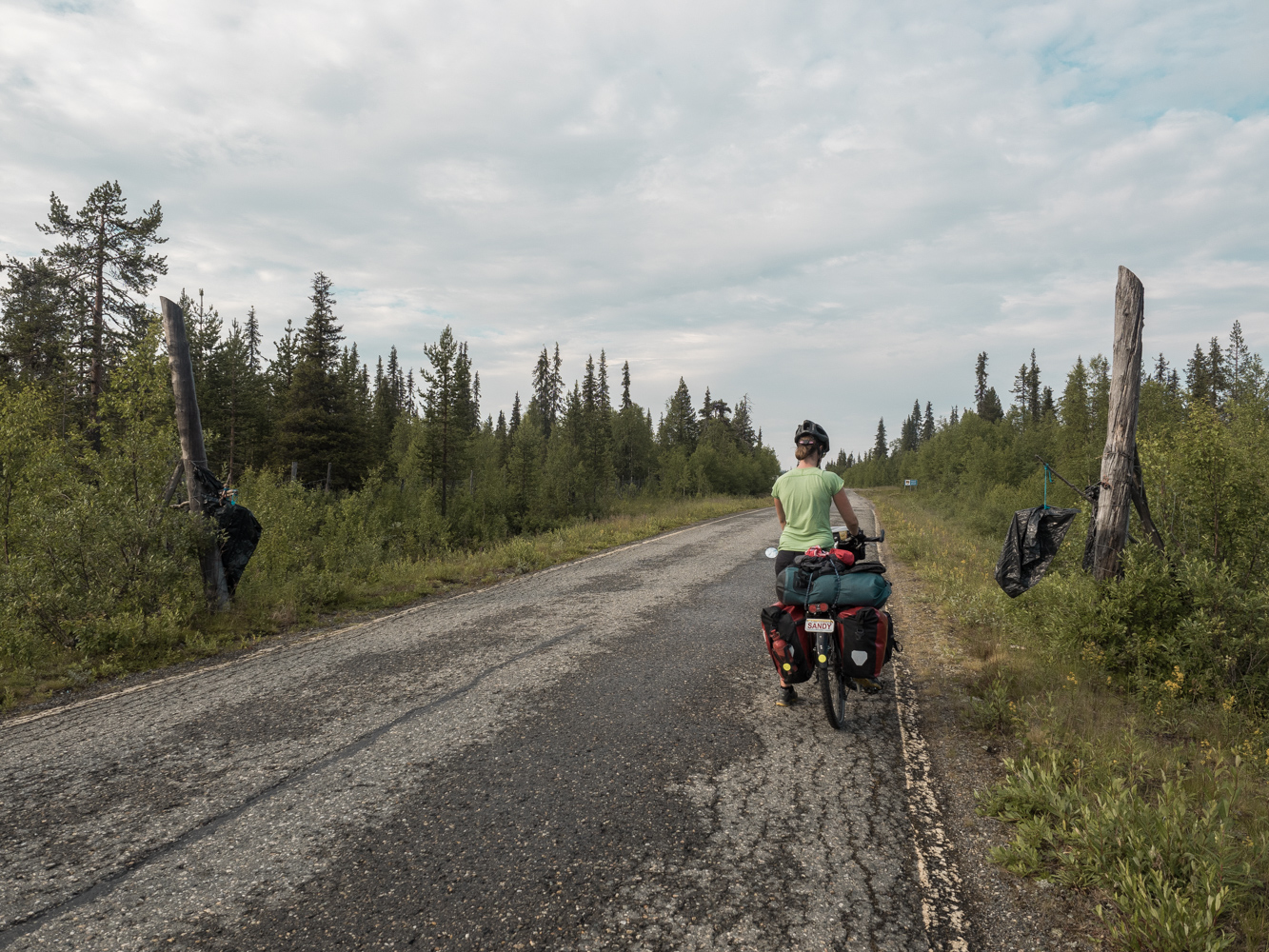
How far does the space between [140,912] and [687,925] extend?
2205mm

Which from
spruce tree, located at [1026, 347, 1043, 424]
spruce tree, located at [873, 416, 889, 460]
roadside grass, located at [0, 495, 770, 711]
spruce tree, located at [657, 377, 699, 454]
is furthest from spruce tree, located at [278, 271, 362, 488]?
spruce tree, located at [873, 416, 889, 460]

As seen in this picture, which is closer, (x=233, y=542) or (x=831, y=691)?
(x=831, y=691)

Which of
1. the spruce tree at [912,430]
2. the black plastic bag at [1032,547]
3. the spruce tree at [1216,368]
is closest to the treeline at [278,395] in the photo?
the black plastic bag at [1032,547]

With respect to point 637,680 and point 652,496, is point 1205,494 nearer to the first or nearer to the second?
point 637,680

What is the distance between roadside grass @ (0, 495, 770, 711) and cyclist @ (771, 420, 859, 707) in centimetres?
584

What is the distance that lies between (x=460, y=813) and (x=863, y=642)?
2.81 m

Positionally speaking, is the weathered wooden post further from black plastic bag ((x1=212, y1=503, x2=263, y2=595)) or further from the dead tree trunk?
the dead tree trunk

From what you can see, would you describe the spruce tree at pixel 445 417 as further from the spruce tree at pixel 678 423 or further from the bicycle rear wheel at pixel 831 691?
the spruce tree at pixel 678 423

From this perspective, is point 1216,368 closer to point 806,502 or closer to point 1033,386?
point 1033,386

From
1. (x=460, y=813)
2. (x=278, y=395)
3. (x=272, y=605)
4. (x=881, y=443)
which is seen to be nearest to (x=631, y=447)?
(x=278, y=395)

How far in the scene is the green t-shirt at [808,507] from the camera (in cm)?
493

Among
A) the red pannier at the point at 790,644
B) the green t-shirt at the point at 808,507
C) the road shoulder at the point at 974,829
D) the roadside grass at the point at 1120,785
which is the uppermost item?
the green t-shirt at the point at 808,507

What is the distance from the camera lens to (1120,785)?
3.05m

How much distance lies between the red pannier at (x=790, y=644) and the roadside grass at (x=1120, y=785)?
1296 mm
